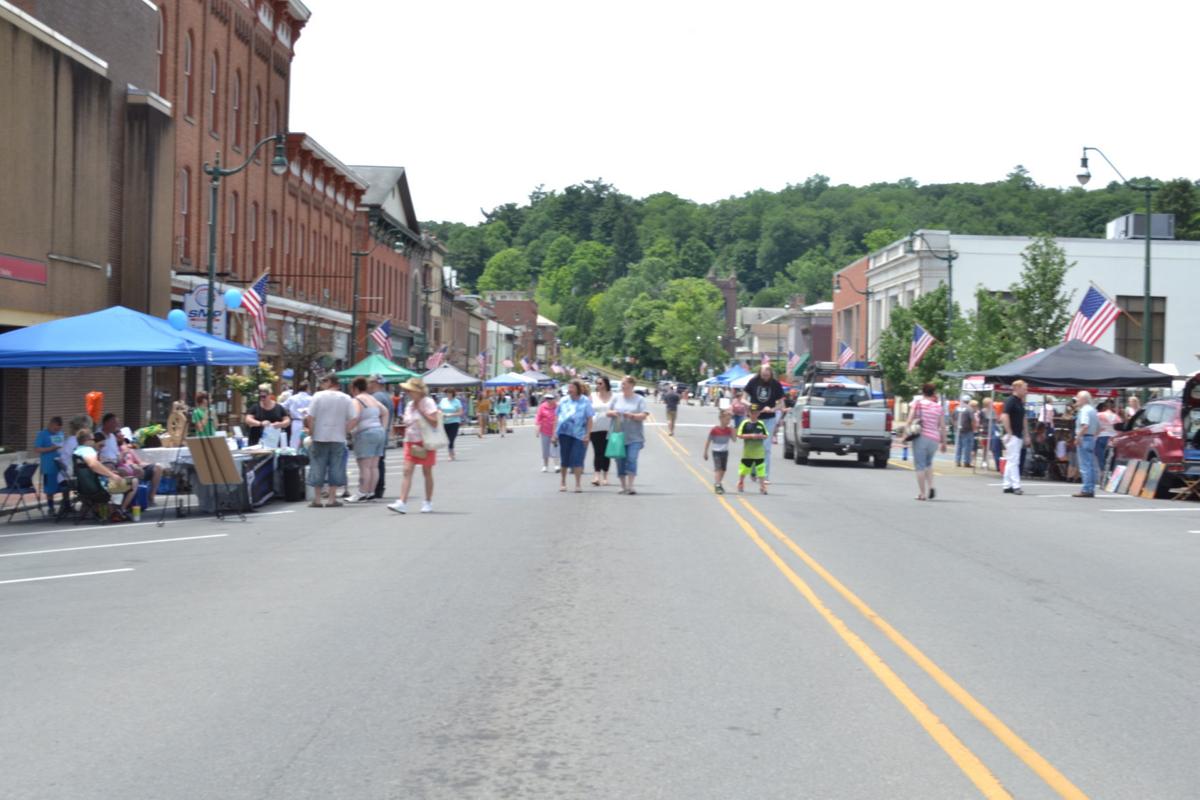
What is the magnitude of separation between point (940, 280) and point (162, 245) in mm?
44809

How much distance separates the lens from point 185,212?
1519 inches

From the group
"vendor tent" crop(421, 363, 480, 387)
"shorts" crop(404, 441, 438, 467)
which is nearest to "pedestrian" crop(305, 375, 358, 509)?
"shorts" crop(404, 441, 438, 467)

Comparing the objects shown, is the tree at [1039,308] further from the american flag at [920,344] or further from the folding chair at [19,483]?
the folding chair at [19,483]

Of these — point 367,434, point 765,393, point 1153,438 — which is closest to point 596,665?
point 367,434

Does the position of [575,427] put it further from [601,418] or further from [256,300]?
[256,300]

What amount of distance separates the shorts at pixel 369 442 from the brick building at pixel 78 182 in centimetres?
897

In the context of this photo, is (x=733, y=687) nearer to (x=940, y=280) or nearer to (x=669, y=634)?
(x=669, y=634)

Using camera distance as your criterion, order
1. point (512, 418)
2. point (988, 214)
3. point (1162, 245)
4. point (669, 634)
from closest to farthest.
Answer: point (669, 634) → point (1162, 245) → point (512, 418) → point (988, 214)

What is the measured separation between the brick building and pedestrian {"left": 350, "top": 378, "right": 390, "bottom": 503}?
29.1ft

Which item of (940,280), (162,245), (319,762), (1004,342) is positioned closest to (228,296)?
(162,245)

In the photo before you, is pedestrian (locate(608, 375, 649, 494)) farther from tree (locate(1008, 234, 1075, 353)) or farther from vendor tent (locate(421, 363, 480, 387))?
vendor tent (locate(421, 363, 480, 387))

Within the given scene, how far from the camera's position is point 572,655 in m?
8.55

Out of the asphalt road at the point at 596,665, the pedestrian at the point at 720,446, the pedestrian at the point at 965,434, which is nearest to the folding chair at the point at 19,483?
the asphalt road at the point at 596,665

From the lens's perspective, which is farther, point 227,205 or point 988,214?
point 988,214
